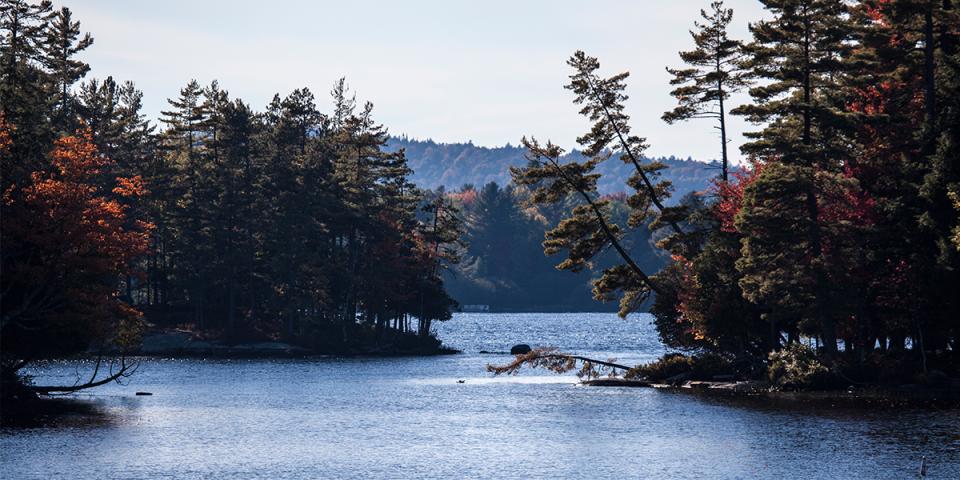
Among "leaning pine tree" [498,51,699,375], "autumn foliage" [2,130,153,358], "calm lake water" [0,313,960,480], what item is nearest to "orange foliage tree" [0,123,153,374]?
"autumn foliage" [2,130,153,358]

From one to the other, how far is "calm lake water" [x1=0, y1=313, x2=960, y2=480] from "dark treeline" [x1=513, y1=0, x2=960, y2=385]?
299 inches

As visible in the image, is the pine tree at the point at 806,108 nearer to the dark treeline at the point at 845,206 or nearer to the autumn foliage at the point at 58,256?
the dark treeline at the point at 845,206

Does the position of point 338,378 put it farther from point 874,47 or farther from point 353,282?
point 874,47

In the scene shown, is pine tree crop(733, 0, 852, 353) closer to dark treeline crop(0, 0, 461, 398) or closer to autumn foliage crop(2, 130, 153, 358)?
autumn foliage crop(2, 130, 153, 358)

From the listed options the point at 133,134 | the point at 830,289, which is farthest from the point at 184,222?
the point at 830,289

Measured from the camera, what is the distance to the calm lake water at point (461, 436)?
1564 inches

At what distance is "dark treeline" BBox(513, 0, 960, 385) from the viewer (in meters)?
60.8

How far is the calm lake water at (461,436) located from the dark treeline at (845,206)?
7592 mm

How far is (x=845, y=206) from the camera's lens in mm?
63750

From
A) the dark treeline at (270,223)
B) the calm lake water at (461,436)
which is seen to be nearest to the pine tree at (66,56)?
the dark treeline at (270,223)

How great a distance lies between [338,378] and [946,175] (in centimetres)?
4340

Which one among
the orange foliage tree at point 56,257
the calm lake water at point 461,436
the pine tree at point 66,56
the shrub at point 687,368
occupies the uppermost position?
the pine tree at point 66,56

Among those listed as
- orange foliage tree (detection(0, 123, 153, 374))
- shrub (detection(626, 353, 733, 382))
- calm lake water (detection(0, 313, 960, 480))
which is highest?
orange foliage tree (detection(0, 123, 153, 374))

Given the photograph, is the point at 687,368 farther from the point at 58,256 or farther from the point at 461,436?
the point at 58,256
